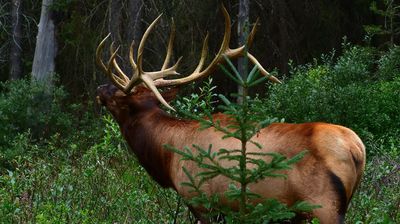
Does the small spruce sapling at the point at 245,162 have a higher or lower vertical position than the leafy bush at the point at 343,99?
higher

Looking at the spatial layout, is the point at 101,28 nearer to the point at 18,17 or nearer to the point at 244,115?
the point at 18,17

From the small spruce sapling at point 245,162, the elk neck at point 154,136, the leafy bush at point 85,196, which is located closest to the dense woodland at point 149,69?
the leafy bush at point 85,196

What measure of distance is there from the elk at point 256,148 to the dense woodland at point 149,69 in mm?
521

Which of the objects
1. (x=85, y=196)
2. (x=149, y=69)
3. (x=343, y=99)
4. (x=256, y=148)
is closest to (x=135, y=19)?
(x=149, y=69)

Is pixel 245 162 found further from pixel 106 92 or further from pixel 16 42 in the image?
pixel 16 42

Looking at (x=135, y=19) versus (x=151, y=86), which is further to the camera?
(x=135, y=19)

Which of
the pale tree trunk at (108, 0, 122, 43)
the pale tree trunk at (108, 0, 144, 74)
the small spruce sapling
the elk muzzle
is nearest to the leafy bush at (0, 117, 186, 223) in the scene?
the elk muzzle

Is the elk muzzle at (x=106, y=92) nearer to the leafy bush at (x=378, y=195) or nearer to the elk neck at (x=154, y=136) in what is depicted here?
the elk neck at (x=154, y=136)

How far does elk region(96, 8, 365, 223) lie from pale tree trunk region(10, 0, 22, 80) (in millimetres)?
17181

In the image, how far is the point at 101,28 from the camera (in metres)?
22.8

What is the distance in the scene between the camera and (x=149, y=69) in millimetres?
22797

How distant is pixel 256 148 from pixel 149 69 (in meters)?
16.1

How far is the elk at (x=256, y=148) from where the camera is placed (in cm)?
639

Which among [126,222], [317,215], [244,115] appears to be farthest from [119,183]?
[244,115]
